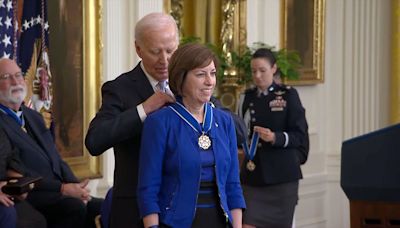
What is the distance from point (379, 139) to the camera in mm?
4242

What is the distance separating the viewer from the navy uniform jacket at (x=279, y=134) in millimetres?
6617

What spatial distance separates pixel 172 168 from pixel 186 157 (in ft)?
Answer: 0.23

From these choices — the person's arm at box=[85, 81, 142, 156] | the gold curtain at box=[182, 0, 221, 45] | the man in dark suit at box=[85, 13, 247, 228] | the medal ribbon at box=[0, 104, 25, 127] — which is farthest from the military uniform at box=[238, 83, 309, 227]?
the person's arm at box=[85, 81, 142, 156]

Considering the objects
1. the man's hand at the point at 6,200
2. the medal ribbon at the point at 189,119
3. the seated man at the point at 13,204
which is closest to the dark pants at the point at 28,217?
the seated man at the point at 13,204

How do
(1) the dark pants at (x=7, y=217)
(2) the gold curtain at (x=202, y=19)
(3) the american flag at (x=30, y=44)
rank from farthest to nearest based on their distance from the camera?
(2) the gold curtain at (x=202, y=19) → (3) the american flag at (x=30, y=44) → (1) the dark pants at (x=7, y=217)

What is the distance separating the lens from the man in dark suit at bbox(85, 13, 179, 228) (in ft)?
11.1

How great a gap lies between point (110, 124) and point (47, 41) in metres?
3.19

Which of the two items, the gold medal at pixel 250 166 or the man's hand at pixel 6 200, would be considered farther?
the gold medal at pixel 250 166

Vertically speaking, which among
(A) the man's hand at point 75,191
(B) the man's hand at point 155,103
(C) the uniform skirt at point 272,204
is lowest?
(C) the uniform skirt at point 272,204

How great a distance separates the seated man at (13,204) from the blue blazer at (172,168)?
229 centimetres

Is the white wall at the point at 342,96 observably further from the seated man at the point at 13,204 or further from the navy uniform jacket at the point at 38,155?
the seated man at the point at 13,204

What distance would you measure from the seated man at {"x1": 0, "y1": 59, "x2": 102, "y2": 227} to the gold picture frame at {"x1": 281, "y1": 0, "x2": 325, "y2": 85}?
378 cm

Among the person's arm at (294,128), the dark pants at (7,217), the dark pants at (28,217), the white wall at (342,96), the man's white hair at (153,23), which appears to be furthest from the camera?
the white wall at (342,96)

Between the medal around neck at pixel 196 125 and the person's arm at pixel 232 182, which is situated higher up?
the medal around neck at pixel 196 125
